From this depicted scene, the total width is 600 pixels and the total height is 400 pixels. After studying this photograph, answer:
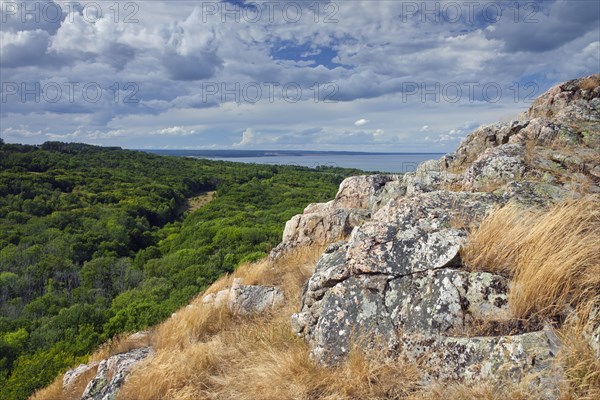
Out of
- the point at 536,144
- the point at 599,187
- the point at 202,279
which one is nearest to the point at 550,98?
the point at 536,144

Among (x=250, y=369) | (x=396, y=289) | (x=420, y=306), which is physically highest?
(x=396, y=289)

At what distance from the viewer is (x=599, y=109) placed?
10172 mm

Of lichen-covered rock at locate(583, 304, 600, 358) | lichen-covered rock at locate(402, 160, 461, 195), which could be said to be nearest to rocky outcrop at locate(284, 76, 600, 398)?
lichen-covered rock at locate(583, 304, 600, 358)

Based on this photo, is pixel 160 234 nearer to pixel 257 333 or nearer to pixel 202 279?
pixel 202 279

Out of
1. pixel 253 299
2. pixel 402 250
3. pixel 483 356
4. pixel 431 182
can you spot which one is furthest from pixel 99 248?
pixel 483 356

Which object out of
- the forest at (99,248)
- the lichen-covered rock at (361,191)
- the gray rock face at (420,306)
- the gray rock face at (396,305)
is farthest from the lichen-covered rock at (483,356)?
the forest at (99,248)

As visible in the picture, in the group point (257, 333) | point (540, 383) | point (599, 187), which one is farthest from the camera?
point (599, 187)

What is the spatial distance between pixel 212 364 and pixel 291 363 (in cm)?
124

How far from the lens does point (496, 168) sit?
7195mm

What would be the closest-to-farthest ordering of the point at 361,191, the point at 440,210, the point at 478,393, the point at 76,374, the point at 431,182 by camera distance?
the point at 478,393, the point at 440,210, the point at 76,374, the point at 431,182, the point at 361,191

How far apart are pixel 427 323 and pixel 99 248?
190 ft

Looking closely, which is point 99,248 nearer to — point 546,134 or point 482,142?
point 482,142

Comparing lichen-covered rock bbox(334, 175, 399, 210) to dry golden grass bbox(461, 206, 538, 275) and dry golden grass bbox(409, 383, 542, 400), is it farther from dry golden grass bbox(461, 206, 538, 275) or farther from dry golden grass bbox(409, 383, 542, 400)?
dry golden grass bbox(409, 383, 542, 400)

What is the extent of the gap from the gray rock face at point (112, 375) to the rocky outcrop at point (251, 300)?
63.4 inches
